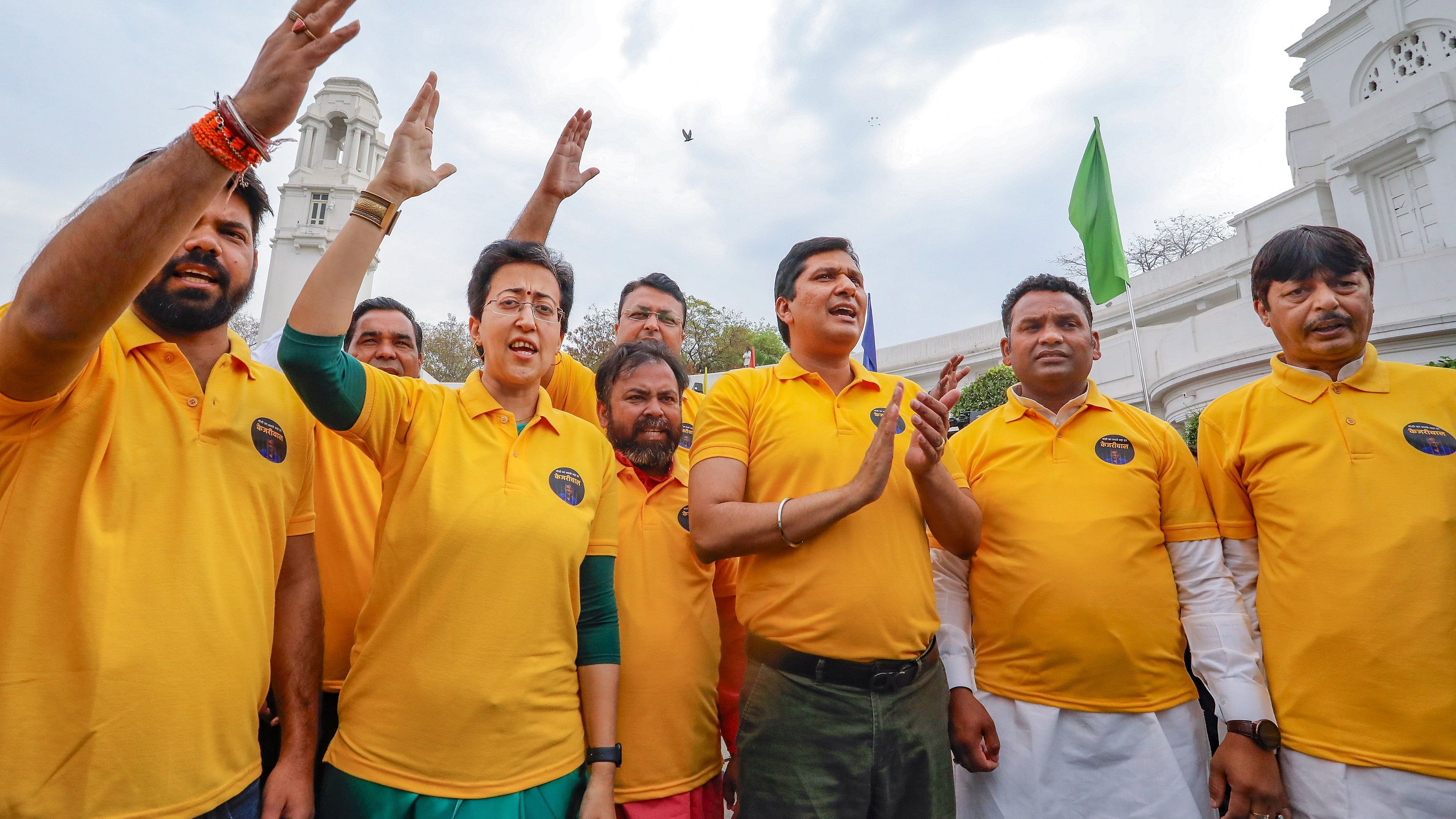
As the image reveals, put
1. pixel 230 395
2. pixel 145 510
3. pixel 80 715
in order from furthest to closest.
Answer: pixel 230 395 < pixel 145 510 < pixel 80 715

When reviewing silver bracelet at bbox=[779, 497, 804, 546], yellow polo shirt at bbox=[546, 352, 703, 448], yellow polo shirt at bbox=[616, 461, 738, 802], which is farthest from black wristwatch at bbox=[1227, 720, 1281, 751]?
yellow polo shirt at bbox=[546, 352, 703, 448]

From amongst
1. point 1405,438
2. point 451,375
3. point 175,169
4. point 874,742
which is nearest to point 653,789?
point 874,742

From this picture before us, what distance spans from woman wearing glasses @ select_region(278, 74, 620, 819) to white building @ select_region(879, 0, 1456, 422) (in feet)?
42.6

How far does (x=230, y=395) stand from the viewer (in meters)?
1.99

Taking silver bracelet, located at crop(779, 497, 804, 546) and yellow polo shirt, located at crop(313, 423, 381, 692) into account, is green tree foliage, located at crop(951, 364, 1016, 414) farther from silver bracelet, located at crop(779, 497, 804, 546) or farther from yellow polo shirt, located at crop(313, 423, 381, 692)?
yellow polo shirt, located at crop(313, 423, 381, 692)

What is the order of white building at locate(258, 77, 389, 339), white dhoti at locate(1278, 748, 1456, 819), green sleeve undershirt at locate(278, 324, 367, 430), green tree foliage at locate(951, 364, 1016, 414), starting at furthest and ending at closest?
white building at locate(258, 77, 389, 339) → green tree foliage at locate(951, 364, 1016, 414) → white dhoti at locate(1278, 748, 1456, 819) → green sleeve undershirt at locate(278, 324, 367, 430)

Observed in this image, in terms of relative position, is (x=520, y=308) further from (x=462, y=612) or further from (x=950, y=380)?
(x=950, y=380)

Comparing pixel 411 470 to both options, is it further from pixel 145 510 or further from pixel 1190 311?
pixel 1190 311

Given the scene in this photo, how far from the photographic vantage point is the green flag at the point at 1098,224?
37.7 ft

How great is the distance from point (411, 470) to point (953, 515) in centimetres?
174

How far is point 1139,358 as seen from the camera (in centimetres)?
1298

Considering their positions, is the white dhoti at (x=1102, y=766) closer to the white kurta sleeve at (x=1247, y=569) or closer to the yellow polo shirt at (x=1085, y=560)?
the yellow polo shirt at (x=1085, y=560)

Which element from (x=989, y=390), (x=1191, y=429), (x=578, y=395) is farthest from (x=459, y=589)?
(x=989, y=390)

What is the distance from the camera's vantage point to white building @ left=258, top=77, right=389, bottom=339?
34031mm
